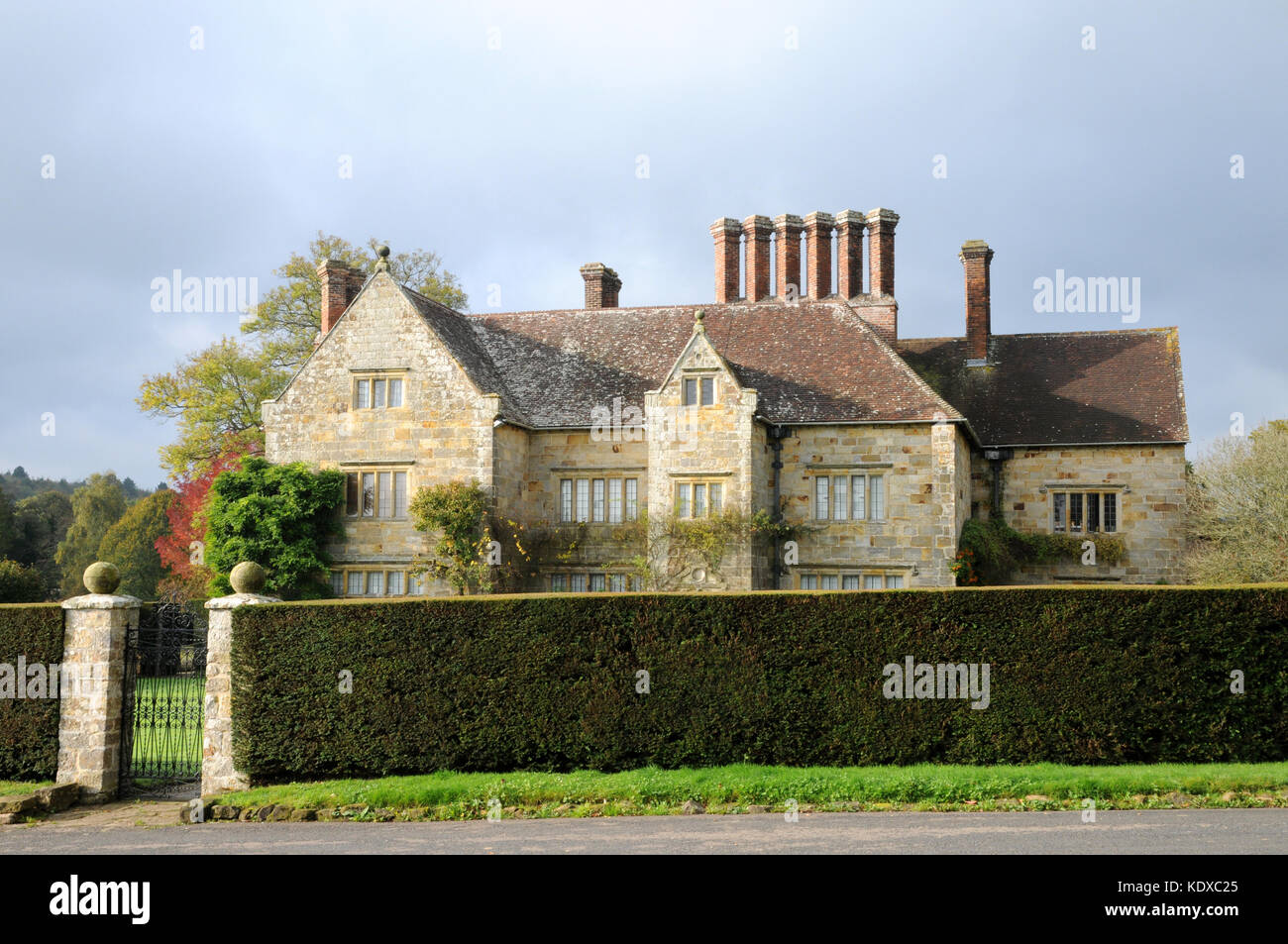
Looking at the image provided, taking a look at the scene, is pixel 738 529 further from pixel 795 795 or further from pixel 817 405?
pixel 795 795

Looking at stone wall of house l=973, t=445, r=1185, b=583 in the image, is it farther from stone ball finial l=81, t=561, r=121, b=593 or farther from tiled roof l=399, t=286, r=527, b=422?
stone ball finial l=81, t=561, r=121, b=593

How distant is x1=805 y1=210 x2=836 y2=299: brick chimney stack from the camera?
33.1 meters

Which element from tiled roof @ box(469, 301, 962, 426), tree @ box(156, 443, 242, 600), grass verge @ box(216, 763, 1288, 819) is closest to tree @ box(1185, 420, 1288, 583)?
tiled roof @ box(469, 301, 962, 426)

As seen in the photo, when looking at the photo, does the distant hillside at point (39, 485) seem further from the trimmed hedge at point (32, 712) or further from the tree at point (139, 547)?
the trimmed hedge at point (32, 712)

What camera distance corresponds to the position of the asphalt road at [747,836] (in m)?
9.82

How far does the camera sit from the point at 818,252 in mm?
33062

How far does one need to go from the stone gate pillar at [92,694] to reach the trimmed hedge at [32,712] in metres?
0.13

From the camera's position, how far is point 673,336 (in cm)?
3097

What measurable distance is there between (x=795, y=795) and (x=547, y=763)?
3453 mm

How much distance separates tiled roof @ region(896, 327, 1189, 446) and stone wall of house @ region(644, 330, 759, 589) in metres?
8.35

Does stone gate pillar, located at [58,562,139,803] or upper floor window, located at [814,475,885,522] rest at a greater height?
upper floor window, located at [814,475,885,522]

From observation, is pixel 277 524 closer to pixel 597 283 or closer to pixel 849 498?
pixel 597 283

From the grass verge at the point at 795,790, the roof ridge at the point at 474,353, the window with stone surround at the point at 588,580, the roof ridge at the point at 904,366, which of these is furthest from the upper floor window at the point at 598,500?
the grass verge at the point at 795,790

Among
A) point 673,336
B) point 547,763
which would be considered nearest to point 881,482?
point 673,336
